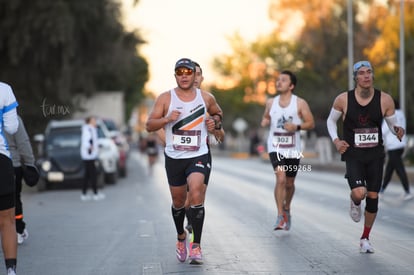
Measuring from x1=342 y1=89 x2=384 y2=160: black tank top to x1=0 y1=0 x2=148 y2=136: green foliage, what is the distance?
17320 mm

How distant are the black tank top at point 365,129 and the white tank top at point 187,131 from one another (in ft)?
5.33

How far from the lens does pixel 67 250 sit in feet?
30.6

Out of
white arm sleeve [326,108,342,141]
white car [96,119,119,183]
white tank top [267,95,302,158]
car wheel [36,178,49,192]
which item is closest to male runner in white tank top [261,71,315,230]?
white tank top [267,95,302,158]

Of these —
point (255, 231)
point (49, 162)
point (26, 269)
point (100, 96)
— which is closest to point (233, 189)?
point (49, 162)

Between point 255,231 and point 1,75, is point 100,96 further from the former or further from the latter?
point 255,231

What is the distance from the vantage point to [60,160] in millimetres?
21266

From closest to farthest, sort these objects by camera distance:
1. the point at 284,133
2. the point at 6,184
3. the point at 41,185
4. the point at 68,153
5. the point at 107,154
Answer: the point at 6,184 → the point at 284,133 → the point at 41,185 → the point at 68,153 → the point at 107,154

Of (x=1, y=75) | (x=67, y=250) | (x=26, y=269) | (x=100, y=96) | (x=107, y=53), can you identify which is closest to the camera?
(x=26, y=269)

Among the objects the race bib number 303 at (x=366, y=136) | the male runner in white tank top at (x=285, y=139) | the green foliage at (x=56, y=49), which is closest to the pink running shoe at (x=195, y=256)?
the race bib number 303 at (x=366, y=136)

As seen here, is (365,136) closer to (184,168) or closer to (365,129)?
(365,129)

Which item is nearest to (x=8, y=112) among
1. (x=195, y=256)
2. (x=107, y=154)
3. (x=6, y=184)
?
(x=6, y=184)

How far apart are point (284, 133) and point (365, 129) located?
2.16m

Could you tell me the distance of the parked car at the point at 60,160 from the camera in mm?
21031

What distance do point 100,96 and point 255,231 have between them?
2509cm
